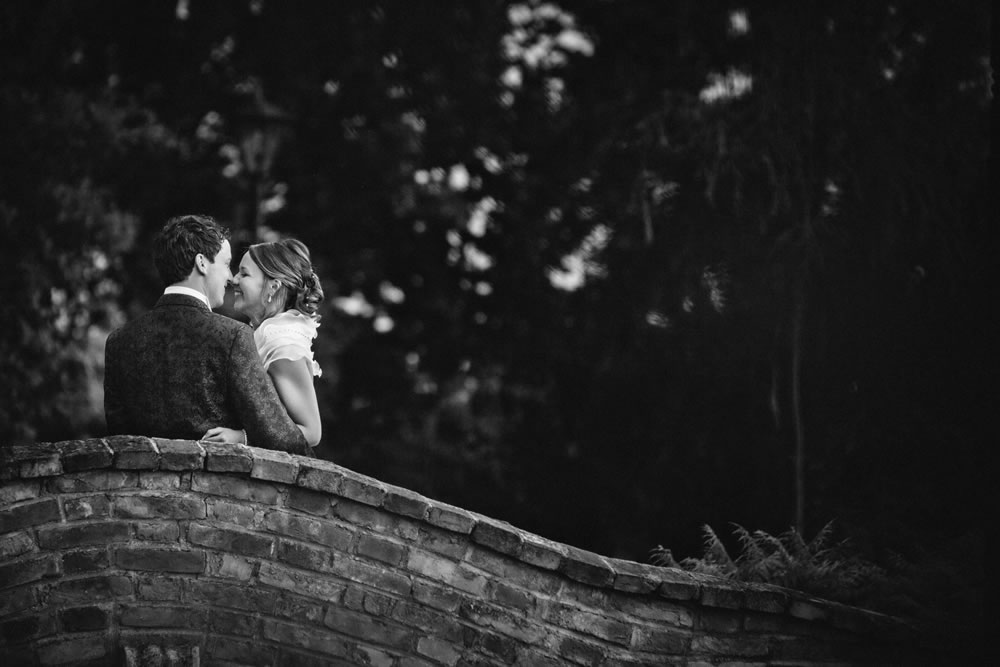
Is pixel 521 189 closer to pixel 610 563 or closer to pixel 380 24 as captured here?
pixel 380 24

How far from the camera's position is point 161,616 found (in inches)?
194

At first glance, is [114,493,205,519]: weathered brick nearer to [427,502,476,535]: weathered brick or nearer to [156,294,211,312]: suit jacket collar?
[156,294,211,312]: suit jacket collar

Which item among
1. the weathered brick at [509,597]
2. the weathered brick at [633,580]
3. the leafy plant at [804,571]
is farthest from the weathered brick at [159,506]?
the leafy plant at [804,571]

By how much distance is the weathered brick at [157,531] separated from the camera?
4.91 metres

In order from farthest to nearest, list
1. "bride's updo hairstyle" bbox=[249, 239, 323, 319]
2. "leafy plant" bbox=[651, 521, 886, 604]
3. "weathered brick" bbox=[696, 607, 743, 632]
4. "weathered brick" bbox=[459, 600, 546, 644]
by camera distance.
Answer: "leafy plant" bbox=[651, 521, 886, 604] → "bride's updo hairstyle" bbox=[249, 239, 323, 319] → "weathered brick" bbox=[696, 607, 743, 632] → "weathered brick" bbox=[459, 600, 546, 644]

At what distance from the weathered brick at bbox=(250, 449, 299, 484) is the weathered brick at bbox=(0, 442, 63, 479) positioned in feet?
2.53

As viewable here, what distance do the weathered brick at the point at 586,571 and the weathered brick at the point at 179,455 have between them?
5.25 feet

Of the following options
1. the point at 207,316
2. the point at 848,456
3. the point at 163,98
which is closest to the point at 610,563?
the point at 207,316

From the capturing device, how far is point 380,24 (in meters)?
12.6

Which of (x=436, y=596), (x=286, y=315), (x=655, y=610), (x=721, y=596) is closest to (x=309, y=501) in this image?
(x=436, y=596)

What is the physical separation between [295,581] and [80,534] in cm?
89

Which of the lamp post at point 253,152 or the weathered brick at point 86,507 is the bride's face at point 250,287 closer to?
the weathered brick at point 86,507

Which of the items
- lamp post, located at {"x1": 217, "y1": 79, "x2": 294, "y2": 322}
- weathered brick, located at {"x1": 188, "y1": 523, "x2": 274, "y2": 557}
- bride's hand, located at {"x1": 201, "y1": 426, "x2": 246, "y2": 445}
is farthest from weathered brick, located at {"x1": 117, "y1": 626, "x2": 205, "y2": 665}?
lamp post, located at {"x1": 217, "y1": 79, "x2": 294, "y2": 322}

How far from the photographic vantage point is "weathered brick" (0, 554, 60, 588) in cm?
473
